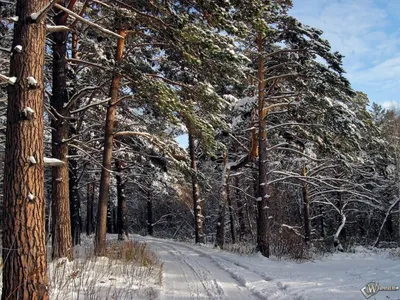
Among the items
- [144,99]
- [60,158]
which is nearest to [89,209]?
[60,158]

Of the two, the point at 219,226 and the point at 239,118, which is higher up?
the point at 239,118

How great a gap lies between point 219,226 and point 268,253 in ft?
20.0

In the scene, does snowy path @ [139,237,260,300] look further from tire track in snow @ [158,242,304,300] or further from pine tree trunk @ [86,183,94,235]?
pine tree trunk @ [86,183,94,235]

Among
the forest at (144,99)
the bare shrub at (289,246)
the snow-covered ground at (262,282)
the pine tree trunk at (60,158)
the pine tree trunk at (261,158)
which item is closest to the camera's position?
the forest at (144,99)

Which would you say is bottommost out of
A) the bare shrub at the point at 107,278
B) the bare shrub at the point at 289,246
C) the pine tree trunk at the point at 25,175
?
the bare shrub at the point at 289,246

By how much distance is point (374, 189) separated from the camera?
26.2 meters

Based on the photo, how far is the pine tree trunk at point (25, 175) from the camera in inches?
146

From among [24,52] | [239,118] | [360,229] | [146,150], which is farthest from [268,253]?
[360,229]

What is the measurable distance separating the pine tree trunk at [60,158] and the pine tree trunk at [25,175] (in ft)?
9.55

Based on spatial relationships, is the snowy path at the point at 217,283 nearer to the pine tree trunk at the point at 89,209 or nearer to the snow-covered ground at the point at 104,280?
the snow-covered ground at the point at 104,280

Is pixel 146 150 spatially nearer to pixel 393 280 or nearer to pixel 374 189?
pixel 393 280

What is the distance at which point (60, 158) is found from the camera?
7.47 metres

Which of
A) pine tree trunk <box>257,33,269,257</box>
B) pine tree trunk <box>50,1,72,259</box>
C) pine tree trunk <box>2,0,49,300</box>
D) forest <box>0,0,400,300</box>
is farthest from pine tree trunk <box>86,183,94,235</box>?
pine tree trunk <box>2,0,49,300</box>

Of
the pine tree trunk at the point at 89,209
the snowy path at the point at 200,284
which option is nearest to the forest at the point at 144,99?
the snowy path at the point at 200,284
